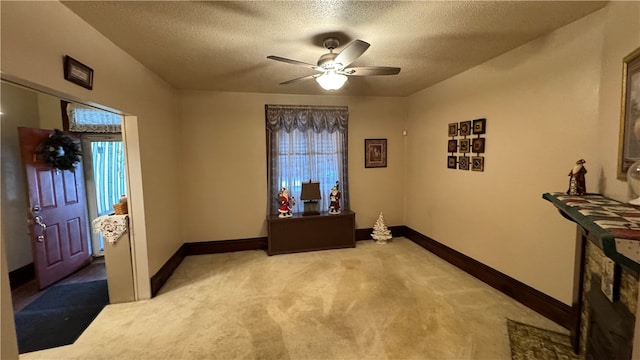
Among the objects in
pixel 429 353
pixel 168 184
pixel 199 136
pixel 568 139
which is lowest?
pixel 429 353

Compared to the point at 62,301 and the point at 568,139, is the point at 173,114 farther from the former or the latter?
the point at 568,139

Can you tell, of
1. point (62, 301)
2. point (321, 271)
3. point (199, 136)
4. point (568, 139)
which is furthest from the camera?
point (199, 136)

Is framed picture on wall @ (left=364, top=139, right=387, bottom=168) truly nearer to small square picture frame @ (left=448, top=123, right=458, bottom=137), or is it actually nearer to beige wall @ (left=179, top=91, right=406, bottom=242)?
beige wall @ (left=179, top=91, right=406, bottom=242)

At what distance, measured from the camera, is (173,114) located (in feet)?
12.3

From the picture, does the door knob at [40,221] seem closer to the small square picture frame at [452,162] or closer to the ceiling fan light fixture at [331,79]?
the ceiling fan light fixture at [331,79]

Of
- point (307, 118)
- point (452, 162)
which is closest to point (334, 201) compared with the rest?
point (307, 118)

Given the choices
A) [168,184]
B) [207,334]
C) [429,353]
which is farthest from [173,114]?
[429,353]

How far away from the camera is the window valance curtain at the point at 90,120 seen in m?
3.63

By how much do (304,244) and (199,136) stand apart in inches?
88.4

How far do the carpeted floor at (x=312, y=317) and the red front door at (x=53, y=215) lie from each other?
3.91 feet

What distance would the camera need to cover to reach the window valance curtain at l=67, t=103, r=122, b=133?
3.63 metres

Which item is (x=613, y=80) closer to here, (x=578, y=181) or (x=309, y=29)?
(x=578, y=181)

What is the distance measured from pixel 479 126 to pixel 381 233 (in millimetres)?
2211

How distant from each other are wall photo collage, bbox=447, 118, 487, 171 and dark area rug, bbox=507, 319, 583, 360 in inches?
62.7
